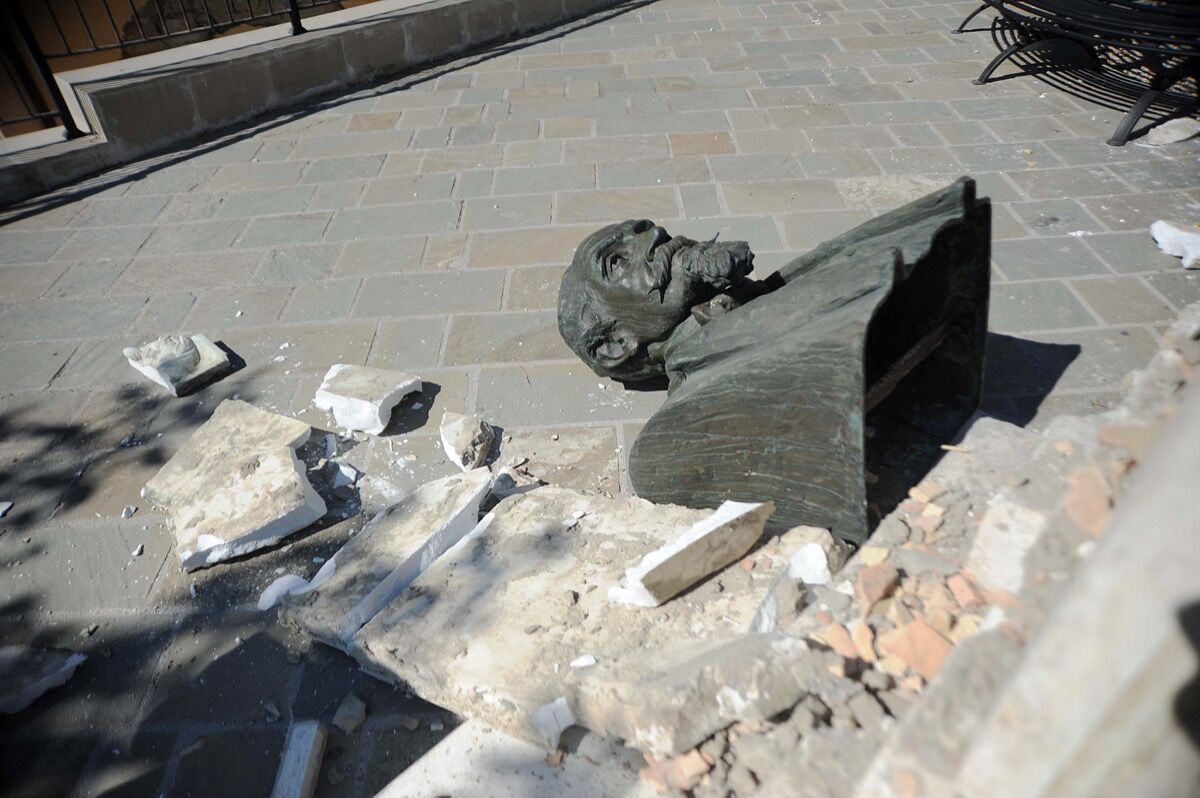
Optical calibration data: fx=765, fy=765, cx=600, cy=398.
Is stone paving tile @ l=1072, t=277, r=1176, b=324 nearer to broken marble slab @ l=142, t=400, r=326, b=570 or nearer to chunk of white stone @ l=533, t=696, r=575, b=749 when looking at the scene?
chunk of white stone @ l=533, t=696, r=575, b=749

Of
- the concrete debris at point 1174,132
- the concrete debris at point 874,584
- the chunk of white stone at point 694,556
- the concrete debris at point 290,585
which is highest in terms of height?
the concrete debris at point 874,584

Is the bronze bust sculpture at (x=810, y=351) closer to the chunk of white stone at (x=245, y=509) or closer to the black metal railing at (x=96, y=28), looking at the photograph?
the chunk of white stone at (x=245, y=509)

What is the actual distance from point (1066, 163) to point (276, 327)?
4.58 metres

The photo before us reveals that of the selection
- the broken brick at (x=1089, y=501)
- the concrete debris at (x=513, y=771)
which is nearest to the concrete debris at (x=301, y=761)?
the concrete debris at (x=513, y=771)

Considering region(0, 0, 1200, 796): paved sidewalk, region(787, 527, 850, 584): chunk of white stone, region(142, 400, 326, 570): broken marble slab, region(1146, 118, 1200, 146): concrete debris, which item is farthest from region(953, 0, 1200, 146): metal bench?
region(142, 400, 326, 570): broken marble slab

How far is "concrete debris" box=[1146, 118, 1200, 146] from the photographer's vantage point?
4617 millimetres

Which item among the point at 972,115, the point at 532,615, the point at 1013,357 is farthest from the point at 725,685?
the point at 972,115

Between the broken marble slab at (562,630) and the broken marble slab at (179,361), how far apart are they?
1.78m

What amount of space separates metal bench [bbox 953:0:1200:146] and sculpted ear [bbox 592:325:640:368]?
3.84 meters

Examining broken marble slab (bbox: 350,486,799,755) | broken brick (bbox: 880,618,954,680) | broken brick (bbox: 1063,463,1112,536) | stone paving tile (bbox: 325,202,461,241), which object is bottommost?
stone paving tile (bbox: 325,202,461,241)

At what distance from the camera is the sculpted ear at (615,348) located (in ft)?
9.32

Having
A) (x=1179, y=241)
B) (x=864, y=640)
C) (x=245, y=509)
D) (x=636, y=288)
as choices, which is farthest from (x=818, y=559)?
(x=1179, y=241)

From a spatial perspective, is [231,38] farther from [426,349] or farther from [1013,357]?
[1013,357]

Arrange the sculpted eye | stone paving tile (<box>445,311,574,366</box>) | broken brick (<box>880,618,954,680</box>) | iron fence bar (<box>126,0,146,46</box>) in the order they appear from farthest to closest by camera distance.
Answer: iron fence bar (<box>126,0,146,46</box>)
stone paving tile (<box>445,311,574,366</box>)
the sculpted eye
broken brick (<box>880,618,954,680</box>)
